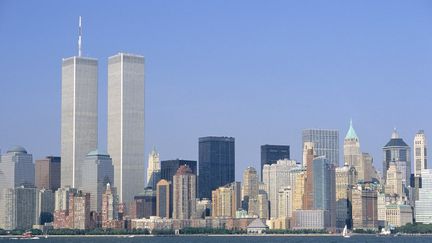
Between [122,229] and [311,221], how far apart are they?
3837 cm

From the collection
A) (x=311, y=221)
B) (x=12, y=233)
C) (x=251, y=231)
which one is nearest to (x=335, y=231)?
(x=311, y=221)

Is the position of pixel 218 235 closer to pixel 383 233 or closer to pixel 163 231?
pixel 163 231

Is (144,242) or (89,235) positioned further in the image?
(89,235)

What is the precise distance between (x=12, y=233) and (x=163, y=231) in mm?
29981

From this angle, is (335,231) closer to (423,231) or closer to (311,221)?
(311,221)

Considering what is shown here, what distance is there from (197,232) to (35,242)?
52136mm

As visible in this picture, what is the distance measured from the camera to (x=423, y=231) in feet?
625

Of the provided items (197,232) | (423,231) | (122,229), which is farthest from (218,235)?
(423,231)

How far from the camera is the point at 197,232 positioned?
193m

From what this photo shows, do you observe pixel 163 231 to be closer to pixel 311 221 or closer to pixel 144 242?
Result: pixel 311 221

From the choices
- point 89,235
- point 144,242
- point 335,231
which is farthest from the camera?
point 335,231

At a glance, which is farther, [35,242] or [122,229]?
[122,229]

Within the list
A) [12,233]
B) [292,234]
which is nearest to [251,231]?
[292,234]

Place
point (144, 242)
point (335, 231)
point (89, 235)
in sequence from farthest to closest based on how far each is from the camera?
1. point (335, 231)
2. point (89, 235)
3. point (144, 242)
